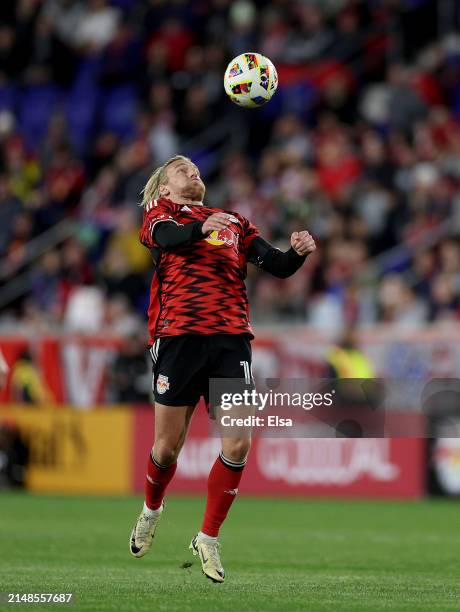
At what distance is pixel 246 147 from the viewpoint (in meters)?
21.4

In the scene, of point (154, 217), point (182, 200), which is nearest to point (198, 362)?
point (154, 217)

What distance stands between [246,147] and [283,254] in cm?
1332

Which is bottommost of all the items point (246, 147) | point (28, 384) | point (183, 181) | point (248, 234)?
point (28, 384)

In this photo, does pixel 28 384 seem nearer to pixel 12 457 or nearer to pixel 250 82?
pixel 12 457

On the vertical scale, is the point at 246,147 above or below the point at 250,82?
above

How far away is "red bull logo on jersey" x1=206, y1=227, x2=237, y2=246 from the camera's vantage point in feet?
26.6

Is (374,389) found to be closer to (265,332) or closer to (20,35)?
(265,332)

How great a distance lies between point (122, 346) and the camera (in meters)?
18.3

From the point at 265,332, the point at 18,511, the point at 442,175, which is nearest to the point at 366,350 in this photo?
the point at 265,332

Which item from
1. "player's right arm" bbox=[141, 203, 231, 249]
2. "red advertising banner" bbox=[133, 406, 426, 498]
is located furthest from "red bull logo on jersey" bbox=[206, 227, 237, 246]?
"red advertising banner" bbox=[133, 406, 426, 498]

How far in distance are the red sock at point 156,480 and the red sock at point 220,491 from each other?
0.47m

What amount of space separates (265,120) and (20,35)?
17.8 feet

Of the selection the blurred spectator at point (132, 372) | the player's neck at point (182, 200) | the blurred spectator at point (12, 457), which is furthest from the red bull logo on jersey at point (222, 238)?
the blurred spectator at point (12, 457)

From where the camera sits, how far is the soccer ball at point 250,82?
905cm
